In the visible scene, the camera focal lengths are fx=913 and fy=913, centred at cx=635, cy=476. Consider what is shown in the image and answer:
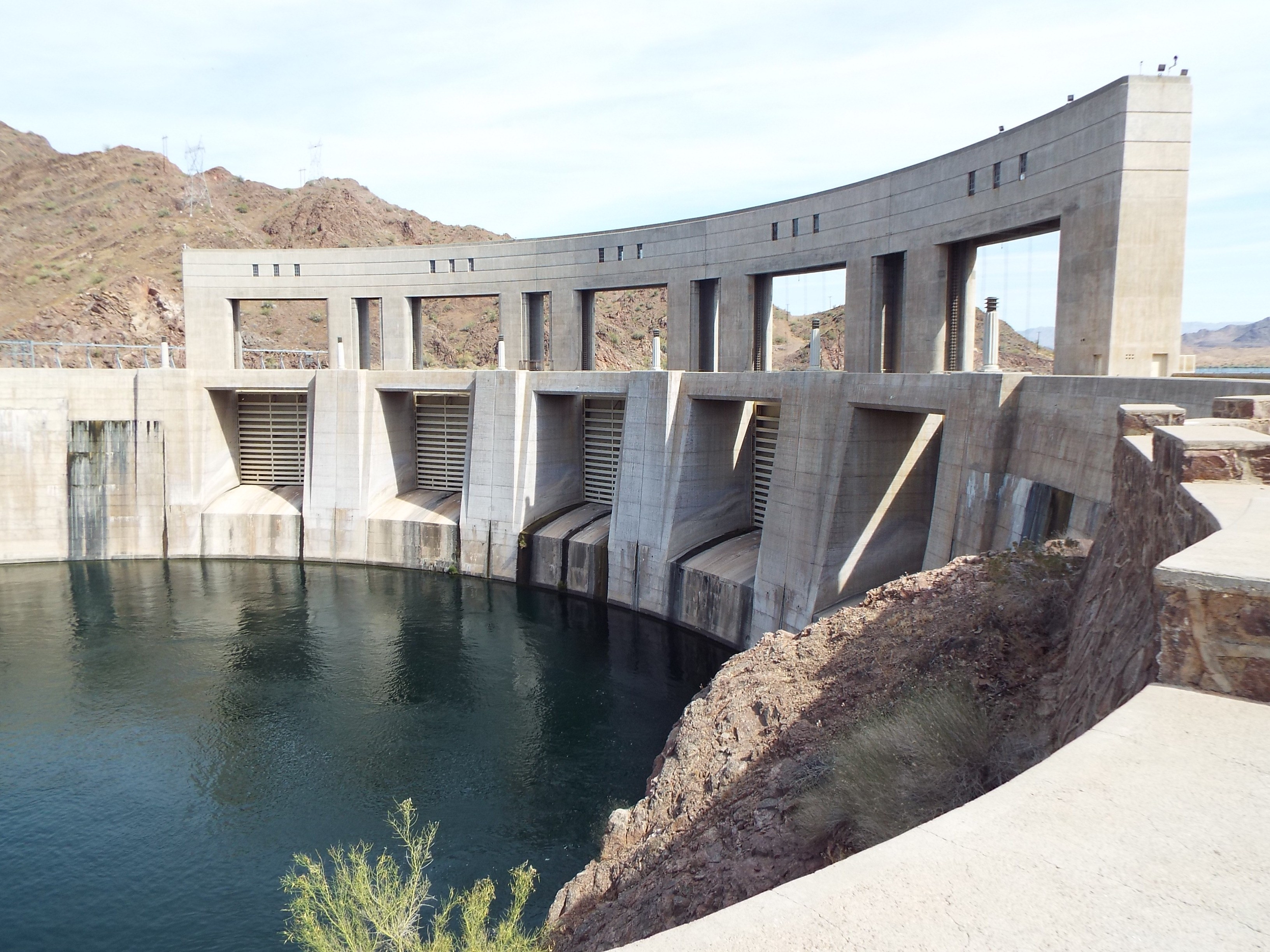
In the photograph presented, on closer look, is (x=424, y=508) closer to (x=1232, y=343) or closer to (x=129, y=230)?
(x=129, y=230)

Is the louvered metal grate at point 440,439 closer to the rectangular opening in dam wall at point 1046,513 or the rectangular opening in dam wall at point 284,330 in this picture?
the rectangular opening in dam wall at point 1046,513

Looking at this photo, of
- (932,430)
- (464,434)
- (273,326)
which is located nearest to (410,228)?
(273,326)

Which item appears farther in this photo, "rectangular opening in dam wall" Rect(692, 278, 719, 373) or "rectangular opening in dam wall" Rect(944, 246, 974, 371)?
"rectangular opening in dam wall" Rect(692, 278, 719, 373)

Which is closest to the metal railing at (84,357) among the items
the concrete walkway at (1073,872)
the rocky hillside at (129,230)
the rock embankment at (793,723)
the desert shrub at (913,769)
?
the rocky hillside at (129,230)

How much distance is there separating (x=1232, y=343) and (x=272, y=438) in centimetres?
12379

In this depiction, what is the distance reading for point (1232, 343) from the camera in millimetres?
117938

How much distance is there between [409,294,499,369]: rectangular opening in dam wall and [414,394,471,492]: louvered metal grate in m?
26.9

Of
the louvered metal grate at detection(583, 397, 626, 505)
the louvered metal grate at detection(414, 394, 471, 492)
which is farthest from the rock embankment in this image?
A: the louvered metal grate at detection(414, 394, 471, 492)

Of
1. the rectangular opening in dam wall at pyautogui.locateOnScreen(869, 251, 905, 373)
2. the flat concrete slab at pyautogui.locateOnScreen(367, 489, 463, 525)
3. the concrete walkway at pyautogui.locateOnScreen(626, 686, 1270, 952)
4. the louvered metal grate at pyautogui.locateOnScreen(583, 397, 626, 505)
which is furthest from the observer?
the flat concrete slab at pyautogui.locateOnScreen(367, 489, 463, 525)

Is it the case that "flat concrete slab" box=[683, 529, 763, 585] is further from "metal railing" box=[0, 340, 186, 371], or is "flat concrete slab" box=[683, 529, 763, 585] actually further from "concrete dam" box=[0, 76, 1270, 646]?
"metal railing" box=[0, 340, 186, 371]

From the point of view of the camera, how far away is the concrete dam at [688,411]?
1655 centimetres

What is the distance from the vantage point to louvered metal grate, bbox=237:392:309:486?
35.8 m

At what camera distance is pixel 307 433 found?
33375 millimetres

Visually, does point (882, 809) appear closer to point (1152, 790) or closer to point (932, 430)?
point (1152, 790)
